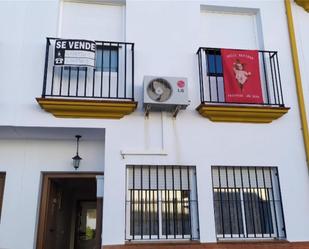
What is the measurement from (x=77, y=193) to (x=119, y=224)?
184 inches

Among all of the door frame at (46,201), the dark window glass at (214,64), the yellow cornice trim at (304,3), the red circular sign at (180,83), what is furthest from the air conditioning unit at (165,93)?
the yellow cornice trim at (304,3)

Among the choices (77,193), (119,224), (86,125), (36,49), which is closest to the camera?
(119,224)

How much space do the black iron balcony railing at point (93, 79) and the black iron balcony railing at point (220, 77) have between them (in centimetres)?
130

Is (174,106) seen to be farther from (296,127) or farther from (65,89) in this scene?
(296,127)

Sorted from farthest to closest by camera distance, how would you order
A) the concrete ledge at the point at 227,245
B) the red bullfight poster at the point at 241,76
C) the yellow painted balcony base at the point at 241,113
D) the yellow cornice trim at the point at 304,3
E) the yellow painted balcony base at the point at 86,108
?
the yellow cornice trim at the point at 304,3 → the red bullfight poster at the point at 241,76 → the yellow painted balcony base at the point at 241,113 → the yellow painted balcony base at the point at 86,108 → the concrete ledge at the point at 227,245

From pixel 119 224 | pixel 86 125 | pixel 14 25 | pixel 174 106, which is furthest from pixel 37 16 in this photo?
pixel 119 224

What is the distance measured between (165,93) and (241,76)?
1.54 metres

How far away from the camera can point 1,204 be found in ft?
18.1

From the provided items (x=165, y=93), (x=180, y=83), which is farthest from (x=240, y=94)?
(x=165, y=93)

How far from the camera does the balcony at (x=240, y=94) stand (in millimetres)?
5582

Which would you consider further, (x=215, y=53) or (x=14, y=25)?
(x=215, y=53)

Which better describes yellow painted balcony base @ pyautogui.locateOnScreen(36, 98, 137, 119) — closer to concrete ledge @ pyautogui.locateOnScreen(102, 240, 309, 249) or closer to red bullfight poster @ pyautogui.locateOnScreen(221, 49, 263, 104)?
red bullfight poster @ pyautogui.locateOnScreen(221, 49, 263, 104)

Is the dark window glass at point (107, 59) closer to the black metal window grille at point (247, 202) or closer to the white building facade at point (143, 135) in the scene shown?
the white building facade at point (143, 135)

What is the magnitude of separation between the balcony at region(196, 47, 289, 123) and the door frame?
7.74 ft
